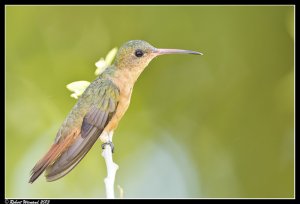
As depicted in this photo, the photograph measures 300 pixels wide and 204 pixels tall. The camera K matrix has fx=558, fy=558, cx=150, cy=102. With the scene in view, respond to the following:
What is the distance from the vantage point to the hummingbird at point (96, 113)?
409 centimetres

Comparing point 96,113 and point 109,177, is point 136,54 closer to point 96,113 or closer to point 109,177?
point 96,113

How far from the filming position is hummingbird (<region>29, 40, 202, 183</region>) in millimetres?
4094

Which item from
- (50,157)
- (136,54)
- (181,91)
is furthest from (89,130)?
(181,91)

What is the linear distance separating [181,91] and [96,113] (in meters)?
2.27

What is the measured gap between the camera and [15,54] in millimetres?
6074

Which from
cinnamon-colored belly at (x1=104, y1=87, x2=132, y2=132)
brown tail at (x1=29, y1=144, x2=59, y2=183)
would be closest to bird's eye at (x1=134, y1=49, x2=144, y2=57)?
cinnamon-colored belly at (x1=104, y1=87, x2=132, y2=132)

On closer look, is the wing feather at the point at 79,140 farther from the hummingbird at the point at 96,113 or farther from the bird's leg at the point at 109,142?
the bird's leg at the point at 109,142

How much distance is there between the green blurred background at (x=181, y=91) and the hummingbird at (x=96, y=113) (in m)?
1.17

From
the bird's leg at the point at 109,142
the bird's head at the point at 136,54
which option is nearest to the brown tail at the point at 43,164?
the bird's leg at the point at 109,142

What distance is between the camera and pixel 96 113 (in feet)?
14.9

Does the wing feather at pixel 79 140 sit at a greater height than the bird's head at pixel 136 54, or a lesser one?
lesser

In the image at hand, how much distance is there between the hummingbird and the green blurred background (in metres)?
1.17

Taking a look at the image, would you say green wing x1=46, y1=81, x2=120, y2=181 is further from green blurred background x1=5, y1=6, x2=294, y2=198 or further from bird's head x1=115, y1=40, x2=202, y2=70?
green blurred background x1=5, y1=6, x2=294, y2=198

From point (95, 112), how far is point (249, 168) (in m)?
2.55
